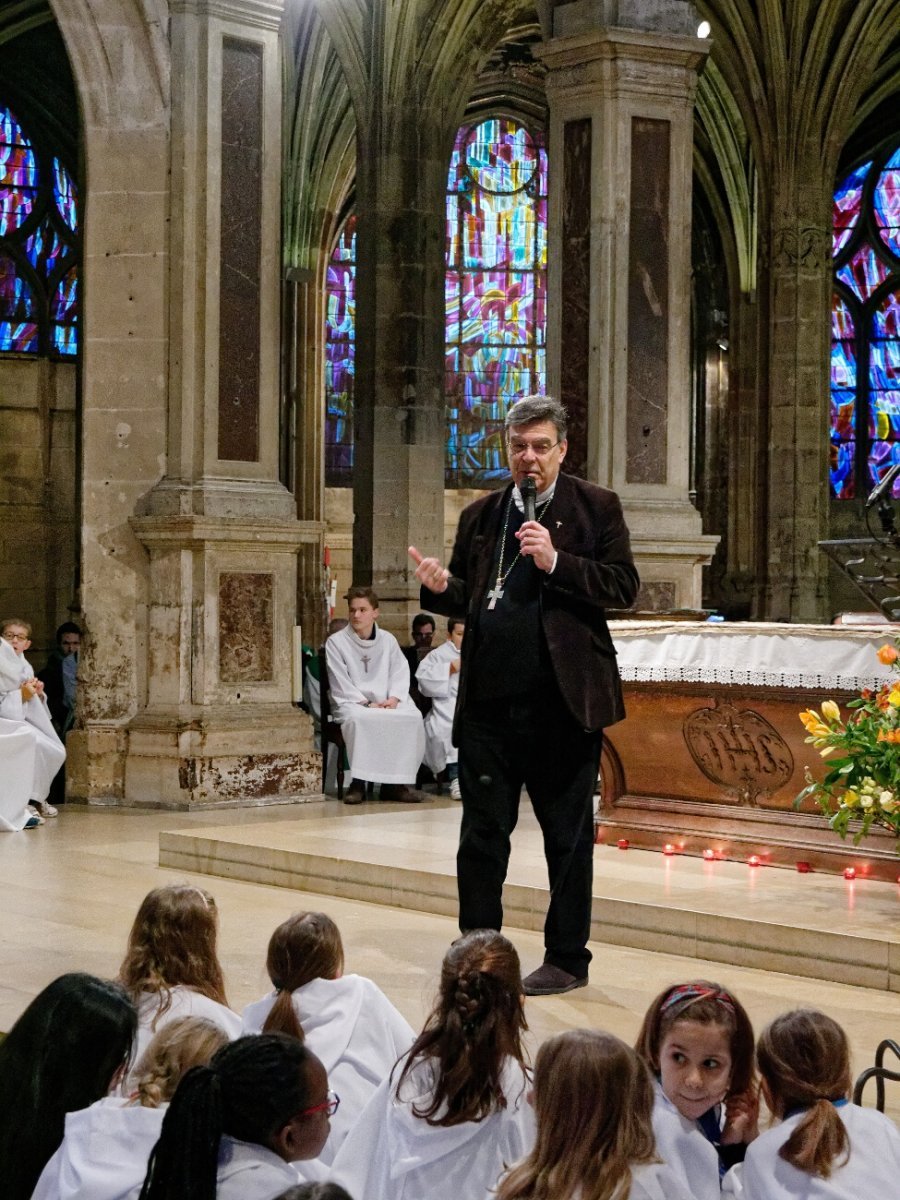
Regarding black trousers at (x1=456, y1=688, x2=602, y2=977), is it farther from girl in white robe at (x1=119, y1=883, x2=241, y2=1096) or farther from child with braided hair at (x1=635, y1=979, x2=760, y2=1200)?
child with braided hair at (x1=635, y1=979, x2=760, y2=1200)

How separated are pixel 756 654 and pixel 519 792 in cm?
248

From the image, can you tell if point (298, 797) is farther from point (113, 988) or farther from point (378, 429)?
point (113, 988)

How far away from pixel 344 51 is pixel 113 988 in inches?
596

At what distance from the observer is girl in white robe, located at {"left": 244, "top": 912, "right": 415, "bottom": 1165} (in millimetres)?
→ 3906

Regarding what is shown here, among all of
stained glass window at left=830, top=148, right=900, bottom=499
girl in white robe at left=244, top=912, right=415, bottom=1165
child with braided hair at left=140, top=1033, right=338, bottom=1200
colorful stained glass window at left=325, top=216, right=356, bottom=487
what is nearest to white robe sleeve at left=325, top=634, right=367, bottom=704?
girl in white robe at left=244, top=912, right=415, bottom=1165

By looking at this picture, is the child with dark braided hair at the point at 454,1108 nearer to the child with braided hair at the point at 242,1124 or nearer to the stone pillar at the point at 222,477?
the child with braided hair at the point at 242,1124

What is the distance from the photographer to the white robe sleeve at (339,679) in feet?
38.2

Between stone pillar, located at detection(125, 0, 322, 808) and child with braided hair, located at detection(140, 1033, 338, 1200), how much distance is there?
8.52 m

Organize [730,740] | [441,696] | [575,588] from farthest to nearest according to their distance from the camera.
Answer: [441,696] → [730,740] → [575,588]

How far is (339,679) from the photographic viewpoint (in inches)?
460

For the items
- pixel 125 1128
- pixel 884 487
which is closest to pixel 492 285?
pixel 884 487

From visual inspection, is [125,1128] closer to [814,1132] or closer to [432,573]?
[814,1132]

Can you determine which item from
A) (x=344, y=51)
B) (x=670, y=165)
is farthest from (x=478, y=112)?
(x=670, y=165)

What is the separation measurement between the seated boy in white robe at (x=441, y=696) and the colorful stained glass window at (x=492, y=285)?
1357cm
